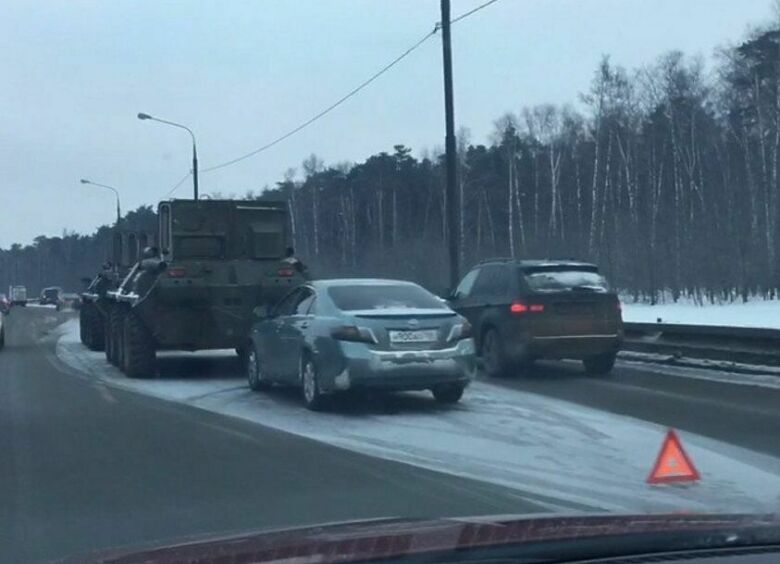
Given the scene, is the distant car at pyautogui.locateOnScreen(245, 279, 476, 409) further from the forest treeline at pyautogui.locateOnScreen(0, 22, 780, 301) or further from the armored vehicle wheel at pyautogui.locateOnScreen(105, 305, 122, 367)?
the forest treeline at pyautogui.locateOnScreen(0, 22, 780, 301)

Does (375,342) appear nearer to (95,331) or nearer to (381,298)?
(381,298)

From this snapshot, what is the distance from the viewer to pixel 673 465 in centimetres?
1001

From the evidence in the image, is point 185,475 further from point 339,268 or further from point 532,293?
point 339,268

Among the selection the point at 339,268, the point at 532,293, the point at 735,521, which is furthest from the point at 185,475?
the point at 339,268

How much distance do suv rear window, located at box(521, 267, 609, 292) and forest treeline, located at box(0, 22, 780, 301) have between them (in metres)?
21.7

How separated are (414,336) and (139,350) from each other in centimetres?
710

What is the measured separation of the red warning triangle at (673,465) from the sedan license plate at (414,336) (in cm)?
489

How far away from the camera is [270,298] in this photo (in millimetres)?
20234

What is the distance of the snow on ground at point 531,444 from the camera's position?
9852 millimetres

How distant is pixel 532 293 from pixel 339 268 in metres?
44.1

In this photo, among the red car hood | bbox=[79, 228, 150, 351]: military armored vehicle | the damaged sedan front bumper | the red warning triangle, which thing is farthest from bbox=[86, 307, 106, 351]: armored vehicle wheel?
the red car hood

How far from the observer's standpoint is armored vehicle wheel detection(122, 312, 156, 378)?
67.2 feet

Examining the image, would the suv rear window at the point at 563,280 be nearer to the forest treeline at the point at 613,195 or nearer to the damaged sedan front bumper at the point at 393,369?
the damaged sedan front bumper at the point at 393,369

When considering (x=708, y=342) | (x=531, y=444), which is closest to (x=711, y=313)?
(x=708, y=342)
